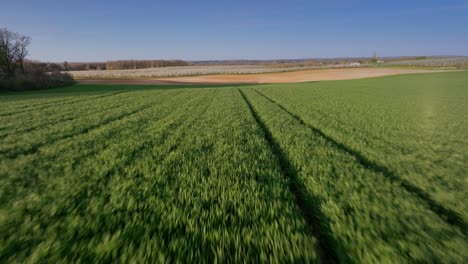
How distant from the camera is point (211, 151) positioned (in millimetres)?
4996

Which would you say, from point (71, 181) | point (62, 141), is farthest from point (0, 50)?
point (71, 181)

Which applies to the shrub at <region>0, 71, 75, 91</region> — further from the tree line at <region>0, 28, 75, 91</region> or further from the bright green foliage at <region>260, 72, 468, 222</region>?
the bright green foliage at <region>260, 72, 468, 222</region>

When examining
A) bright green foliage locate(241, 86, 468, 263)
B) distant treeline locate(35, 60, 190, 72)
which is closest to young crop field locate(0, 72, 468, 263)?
bright green foliage locate(241, 86, 468, 263)

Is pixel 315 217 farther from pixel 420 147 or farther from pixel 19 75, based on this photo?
pixel 19 75

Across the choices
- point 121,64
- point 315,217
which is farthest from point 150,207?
point 121,64

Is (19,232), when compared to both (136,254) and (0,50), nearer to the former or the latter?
(136,254)

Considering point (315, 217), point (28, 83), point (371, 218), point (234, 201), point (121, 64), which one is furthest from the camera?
point (121, 64)

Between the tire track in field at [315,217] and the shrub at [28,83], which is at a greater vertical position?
the shrub at [28,83]

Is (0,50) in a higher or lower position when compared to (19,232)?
higher

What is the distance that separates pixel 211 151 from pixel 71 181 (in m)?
2.67

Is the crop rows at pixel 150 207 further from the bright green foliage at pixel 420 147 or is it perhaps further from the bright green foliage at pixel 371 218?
the bright green foliage at pixel 420 147

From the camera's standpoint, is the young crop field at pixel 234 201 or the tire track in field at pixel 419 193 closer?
the young crop field at pixel 234 201

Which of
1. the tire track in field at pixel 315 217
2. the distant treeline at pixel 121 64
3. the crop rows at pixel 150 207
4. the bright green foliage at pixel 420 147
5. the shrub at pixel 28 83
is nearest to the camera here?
the crop rows at pixel 150 207

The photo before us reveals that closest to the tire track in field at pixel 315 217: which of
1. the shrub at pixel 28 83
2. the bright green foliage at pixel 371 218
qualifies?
the bright green foliage at pixel 371 218
